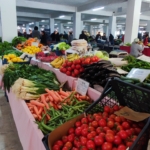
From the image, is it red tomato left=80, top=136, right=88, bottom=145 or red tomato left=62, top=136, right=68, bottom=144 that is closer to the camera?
red tomato left=80, top=136, right=88, bottom=145

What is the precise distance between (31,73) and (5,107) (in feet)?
3.37

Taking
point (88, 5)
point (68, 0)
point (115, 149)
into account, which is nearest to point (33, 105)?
point (115, 149)

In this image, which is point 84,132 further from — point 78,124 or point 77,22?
point 77,22

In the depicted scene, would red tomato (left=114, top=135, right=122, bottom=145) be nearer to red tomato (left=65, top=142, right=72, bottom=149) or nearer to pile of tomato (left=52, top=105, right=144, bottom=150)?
pile of tomato (left=52, top=105, right=144, bottom=150)

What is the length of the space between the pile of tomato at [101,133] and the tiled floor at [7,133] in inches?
48.8

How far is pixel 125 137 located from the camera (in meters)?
1.03

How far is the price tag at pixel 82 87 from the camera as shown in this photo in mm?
1891

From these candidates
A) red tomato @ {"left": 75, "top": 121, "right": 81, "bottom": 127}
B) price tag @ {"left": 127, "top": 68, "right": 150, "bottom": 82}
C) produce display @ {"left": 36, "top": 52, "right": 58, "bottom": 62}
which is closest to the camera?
red tomato @ {"left": 75, "top": 121, "right": 81, "bottom": 127}

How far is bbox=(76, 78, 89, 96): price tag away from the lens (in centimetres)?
189

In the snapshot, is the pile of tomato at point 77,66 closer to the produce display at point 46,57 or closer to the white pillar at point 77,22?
the produce display at point 46,57

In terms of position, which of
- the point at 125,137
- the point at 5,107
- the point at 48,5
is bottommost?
the point at 5,107

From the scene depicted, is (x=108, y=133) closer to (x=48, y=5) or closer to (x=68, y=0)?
Result: (x=68, y=0)

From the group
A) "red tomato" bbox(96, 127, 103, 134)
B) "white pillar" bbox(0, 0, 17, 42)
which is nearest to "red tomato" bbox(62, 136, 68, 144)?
"red tomato" bbox(96, 127, 103, 134)

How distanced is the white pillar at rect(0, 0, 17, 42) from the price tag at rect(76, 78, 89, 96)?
18.5ft
